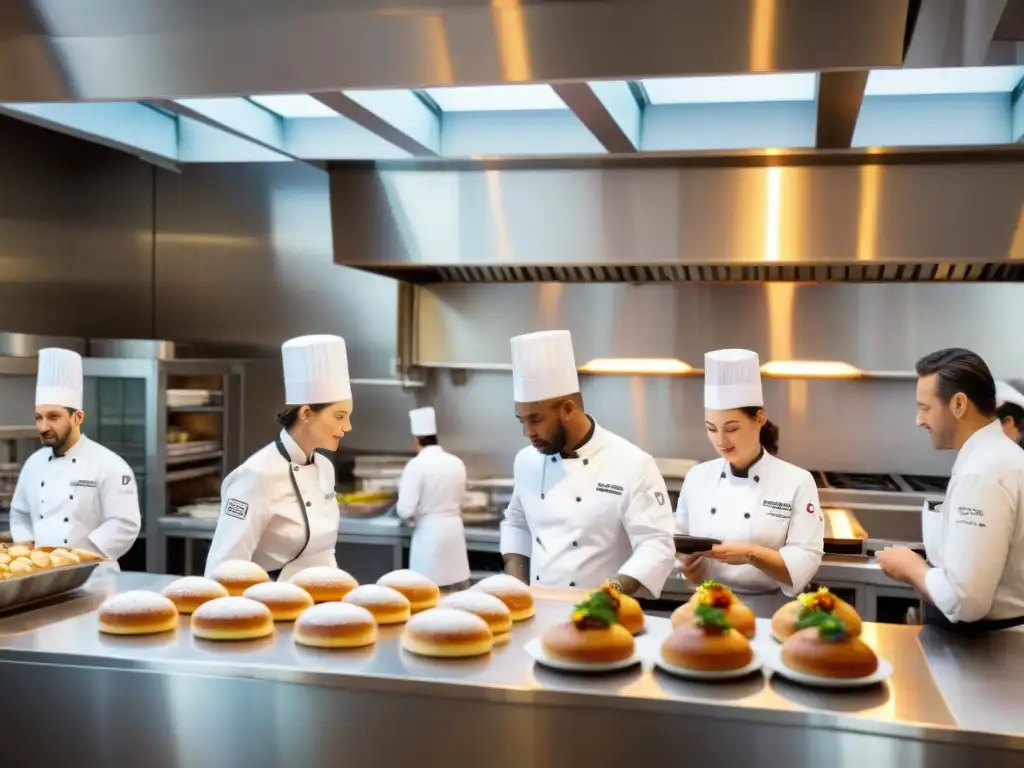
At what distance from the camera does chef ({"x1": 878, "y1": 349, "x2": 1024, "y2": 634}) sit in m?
2.33

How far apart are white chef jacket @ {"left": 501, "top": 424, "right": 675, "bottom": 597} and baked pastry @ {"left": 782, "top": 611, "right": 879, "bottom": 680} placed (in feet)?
3.65

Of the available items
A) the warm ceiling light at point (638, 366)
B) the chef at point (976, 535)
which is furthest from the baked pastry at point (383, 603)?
the warm ceiling light at point (638, 366)

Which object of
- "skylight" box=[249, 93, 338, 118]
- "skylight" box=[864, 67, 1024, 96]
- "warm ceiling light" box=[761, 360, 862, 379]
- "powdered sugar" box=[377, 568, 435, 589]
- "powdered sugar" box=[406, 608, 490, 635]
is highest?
"skylight" box=[864, 67, 1024, 96]

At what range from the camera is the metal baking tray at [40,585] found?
8.14 ft

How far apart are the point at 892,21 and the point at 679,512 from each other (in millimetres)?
2186

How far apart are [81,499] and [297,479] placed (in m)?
1.38

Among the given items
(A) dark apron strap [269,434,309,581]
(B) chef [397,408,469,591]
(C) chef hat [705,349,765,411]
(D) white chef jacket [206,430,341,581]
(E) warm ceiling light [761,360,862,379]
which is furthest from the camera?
(E) warm ceiling light [761,360,862,379]

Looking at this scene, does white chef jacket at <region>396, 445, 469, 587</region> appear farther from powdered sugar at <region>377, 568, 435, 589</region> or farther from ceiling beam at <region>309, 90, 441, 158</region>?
powdered sugar at <region>377, 568, 435, 589</region>

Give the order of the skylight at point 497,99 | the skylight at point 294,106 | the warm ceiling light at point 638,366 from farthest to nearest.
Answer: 1. the warm ceiling light at point 638,366
2. the skylight at point 497,99
3. the skylight at point 294,106

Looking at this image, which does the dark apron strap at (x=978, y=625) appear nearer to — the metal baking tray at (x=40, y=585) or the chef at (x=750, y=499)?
the chef at (x=750, y=499)

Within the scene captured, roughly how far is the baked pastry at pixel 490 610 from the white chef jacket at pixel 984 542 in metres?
0.96

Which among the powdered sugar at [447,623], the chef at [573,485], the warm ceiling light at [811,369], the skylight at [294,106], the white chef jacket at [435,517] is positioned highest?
the skylight at [294,106]

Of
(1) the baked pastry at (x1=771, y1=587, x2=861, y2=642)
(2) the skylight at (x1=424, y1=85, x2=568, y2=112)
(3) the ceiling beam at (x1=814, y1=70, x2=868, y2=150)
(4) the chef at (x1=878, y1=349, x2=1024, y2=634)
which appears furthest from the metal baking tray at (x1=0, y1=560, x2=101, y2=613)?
(2) the skylight at (x1=424, y1=85, x2=568, y2=112)

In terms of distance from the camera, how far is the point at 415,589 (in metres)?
2.45
